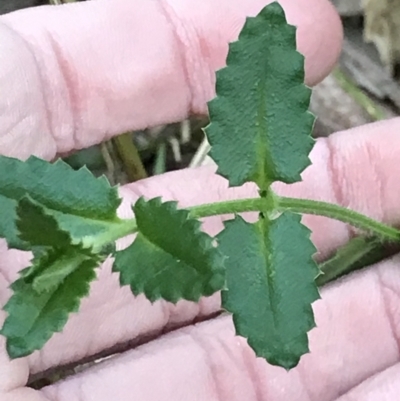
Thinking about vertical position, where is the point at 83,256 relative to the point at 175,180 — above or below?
above

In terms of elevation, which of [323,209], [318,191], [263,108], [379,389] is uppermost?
[263,108]

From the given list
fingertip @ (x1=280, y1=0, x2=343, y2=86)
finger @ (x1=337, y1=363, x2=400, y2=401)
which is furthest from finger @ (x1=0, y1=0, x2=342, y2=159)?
finger @ (x1=337, y1=363, x2=400, y2=401)

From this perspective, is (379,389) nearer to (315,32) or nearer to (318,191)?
(318,191)

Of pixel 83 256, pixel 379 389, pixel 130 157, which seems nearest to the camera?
pixel 83 256

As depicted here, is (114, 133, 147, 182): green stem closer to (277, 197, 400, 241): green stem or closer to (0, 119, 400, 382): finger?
(0, 119, 400, 382): finger

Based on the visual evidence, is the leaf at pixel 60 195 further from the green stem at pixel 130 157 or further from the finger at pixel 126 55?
the green stem at pixel 130 157

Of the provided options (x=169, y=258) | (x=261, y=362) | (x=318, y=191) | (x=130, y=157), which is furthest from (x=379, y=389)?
(x=130, y=157)
